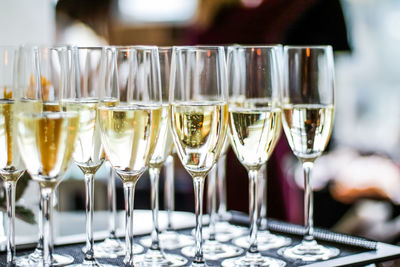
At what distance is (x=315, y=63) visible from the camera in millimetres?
1465

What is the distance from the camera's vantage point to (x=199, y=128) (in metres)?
1.22

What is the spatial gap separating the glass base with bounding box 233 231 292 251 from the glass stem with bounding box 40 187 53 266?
47cm

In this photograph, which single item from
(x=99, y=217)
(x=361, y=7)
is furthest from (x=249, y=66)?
(x=361, y=7)

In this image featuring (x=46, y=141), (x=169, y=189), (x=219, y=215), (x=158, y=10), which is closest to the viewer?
(x=46, y=141)

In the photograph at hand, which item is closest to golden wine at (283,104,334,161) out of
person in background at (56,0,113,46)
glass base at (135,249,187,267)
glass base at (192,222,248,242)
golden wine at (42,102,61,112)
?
glass base at (192,222,248,242)

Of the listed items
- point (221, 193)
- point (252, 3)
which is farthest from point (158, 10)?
point (221, 193)

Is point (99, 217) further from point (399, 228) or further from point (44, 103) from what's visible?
point (399, 228)

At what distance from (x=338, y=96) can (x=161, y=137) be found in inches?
176

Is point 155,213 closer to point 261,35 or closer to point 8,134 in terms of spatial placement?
point 8,134

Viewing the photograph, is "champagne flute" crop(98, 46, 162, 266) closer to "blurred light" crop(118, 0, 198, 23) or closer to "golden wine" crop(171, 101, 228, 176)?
"golden wine" crop(171, 101, 228, 176)

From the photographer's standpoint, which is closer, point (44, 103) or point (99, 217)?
point (44, 103)

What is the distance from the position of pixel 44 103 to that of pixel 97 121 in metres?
0.10

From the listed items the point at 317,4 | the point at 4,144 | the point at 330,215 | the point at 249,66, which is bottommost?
the point at 330,215

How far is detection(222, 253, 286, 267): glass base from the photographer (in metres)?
1.27
